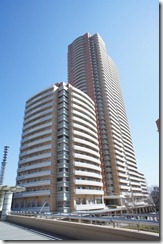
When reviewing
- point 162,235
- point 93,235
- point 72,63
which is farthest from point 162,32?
point 72,63

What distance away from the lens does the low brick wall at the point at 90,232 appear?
5140 mm

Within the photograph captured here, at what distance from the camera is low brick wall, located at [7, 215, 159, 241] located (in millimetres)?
5140

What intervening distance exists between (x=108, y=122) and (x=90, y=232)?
209ft

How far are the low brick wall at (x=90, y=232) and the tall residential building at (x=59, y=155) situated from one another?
91.1 ft

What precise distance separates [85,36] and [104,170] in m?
80.9

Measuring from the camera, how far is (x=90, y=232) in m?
7.00

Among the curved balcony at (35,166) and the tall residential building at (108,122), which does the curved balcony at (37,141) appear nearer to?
the curved balcony at (35,166)

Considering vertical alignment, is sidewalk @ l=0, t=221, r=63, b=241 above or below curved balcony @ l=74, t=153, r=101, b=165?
below

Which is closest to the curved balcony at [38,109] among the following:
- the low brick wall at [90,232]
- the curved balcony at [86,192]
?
the curved balcony at [86,192]

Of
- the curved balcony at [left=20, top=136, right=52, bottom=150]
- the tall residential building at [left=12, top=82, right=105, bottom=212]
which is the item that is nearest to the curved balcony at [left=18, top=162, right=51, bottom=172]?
the tall residential building at [left=12, top=82, right=105, bottom=212]

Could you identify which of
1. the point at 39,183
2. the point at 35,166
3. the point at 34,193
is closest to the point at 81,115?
the point at 35,166

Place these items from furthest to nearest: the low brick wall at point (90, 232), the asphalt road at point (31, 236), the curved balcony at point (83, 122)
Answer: the curved balcony at point (83, 122)
the asphalt road at point (31, 236)
the low brick wall at point (90, 232)

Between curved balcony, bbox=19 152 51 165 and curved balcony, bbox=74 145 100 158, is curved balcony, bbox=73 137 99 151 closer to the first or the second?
curved balcony, bbox=74 145 100 158

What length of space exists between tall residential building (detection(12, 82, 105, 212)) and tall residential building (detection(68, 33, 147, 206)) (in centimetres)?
1175
